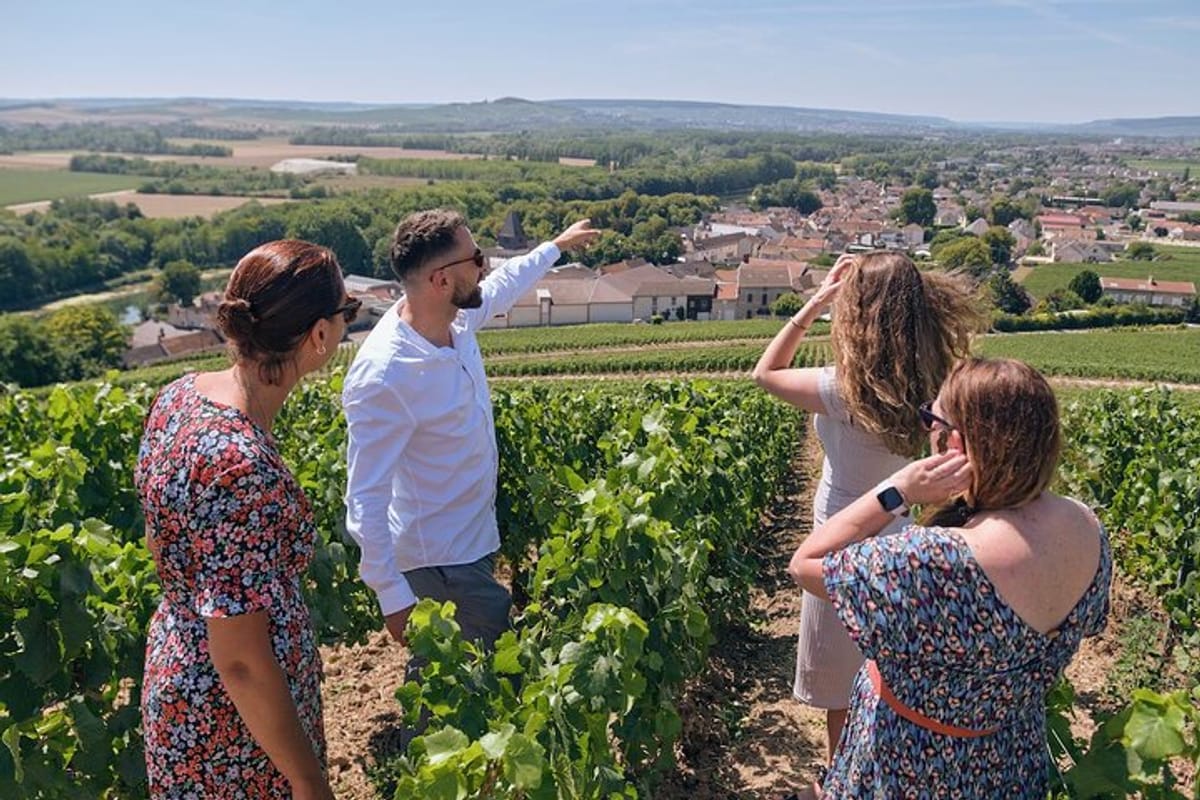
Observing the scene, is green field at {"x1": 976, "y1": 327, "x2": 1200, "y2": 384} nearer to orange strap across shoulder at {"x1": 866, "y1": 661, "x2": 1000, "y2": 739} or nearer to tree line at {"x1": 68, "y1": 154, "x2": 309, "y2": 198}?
orange strap across shoulder at {"x1": 866, "y1": 661, "x2": 1000, "y2": 739}

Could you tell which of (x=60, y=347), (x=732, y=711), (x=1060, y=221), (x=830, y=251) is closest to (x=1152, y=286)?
(x=830, y=251)

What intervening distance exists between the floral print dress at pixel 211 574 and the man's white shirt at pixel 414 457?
679 millimetres

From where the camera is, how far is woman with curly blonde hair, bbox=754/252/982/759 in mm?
2901

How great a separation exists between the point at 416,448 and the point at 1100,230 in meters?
122

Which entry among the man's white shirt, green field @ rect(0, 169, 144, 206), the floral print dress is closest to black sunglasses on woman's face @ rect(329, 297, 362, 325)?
the floral print dress

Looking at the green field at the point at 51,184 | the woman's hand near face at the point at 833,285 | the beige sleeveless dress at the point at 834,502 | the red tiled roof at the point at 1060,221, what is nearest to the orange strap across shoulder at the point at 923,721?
the beige sleeveless dress at the point at 834,502

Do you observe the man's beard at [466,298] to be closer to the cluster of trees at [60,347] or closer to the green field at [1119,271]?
the cluster of trees at [60,347]

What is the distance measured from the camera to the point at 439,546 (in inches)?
133

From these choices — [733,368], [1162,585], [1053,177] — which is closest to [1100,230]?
[733,368]

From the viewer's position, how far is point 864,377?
2.93 m

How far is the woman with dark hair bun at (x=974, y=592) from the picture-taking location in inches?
74.5

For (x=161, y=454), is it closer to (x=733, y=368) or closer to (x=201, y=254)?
(x=733, y=368)

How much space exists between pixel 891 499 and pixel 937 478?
15 cm

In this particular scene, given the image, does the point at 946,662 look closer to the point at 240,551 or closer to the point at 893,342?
the point at 893,342
